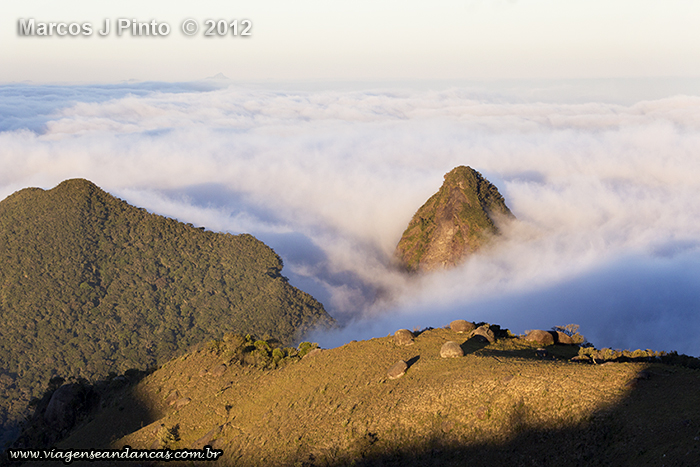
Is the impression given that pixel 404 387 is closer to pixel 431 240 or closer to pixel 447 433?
pixel 447 433

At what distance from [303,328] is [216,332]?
1375cm

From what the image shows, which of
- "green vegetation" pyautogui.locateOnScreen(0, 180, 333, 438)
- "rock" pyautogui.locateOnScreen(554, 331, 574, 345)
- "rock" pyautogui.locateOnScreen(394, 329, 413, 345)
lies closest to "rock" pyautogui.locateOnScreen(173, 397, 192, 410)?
"rock" pyautogui.locateOnScreen(394, 329, 413, 345)

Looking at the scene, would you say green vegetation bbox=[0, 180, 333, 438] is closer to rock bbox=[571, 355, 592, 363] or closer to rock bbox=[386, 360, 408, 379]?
rock bbox=[386, 360, 408, 379]

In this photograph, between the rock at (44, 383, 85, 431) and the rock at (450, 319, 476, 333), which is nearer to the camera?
the rock at (450, 319, 476, 333)

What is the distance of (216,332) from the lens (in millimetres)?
81438

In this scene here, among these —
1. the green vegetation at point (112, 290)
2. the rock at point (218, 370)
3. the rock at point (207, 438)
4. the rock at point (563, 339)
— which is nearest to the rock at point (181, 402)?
the rock at point (218, 370)

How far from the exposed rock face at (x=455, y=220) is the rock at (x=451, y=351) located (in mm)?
80059

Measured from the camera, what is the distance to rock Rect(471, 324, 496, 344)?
35.8 m

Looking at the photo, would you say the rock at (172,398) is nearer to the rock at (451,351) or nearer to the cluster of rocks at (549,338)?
the rock at (451,351)

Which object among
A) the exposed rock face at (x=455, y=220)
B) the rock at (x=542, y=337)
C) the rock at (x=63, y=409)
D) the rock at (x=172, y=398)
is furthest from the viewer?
the exposed rock face at (x=455, y=220)

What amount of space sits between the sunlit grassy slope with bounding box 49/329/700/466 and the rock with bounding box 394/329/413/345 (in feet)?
1.34

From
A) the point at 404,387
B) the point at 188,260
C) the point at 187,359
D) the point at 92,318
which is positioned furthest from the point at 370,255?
the point at 404,387

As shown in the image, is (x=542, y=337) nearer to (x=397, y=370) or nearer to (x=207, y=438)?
(x=397, y=370)

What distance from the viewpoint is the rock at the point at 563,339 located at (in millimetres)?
35953
